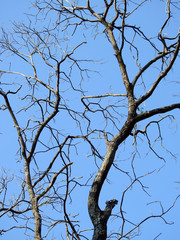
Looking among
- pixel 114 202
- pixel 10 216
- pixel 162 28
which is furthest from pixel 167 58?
pixel 10 216

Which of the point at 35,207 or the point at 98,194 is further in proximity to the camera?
the point at 35,207

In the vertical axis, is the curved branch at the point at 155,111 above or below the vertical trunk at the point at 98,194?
above

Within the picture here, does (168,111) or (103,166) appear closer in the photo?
(103,166)

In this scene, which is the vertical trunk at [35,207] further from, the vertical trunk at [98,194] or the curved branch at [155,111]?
the curved branch at [155,111]

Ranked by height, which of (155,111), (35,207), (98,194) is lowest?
(98,194)

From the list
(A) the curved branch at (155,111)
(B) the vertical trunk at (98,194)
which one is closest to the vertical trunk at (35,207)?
(B) the vertical trunk at (98,194)

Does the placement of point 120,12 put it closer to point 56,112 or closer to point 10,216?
point 56,112

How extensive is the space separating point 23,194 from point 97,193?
65.1 inches

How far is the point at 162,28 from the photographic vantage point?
15.5 feet

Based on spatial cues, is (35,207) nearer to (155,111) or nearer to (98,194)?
(98,194)

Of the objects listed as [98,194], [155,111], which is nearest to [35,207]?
[98,194]

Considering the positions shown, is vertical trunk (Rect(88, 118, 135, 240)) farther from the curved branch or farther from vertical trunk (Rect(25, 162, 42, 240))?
vertical trunk (Rect(25, 162, 42, 240))

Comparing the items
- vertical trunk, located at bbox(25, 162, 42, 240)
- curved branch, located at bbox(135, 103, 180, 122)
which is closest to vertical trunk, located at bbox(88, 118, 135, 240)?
curved branch, located at bbox(135, 103, 180, 122)

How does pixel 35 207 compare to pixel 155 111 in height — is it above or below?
below
